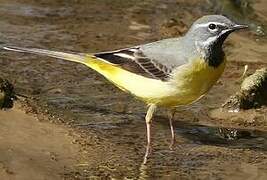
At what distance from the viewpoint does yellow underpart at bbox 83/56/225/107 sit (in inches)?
336

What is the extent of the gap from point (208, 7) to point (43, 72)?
191 inches

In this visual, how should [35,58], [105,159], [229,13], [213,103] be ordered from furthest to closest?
[229,13] → [35,58] → [213,103] → [105,159]

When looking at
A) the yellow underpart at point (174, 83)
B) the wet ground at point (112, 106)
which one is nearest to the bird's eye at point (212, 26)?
the yellow underpart at point (174, 83)

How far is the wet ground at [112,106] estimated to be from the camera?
8.14m

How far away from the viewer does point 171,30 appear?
43.3ft

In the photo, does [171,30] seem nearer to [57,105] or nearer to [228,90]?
[228,90]

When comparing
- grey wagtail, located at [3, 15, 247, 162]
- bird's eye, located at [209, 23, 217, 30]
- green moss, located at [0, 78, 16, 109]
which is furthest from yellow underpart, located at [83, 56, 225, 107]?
green moss, located at [0, 78, 16, 109]

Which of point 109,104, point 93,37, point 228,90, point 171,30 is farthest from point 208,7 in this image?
point 109,104

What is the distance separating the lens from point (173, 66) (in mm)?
8688

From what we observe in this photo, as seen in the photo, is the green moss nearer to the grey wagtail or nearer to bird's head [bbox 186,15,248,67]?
the grey wagtail

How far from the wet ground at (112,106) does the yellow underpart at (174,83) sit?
500mm

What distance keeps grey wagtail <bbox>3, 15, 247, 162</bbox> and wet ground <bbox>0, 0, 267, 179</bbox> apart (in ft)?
1.39

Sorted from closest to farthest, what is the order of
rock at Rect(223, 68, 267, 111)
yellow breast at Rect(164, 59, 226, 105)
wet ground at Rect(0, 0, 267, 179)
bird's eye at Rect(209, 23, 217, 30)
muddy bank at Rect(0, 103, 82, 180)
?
muddy bank at Rect(0, 103, 82, 180)
wet ground at Rect(0, 0, 267, 179)
yellow breast at Rect(164, 59, 226, 105)
bird's eye at Rect(209, 23, 217, 30)
rock at Rect(223, 68, 267, 111)

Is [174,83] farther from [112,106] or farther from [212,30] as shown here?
[112,106]
